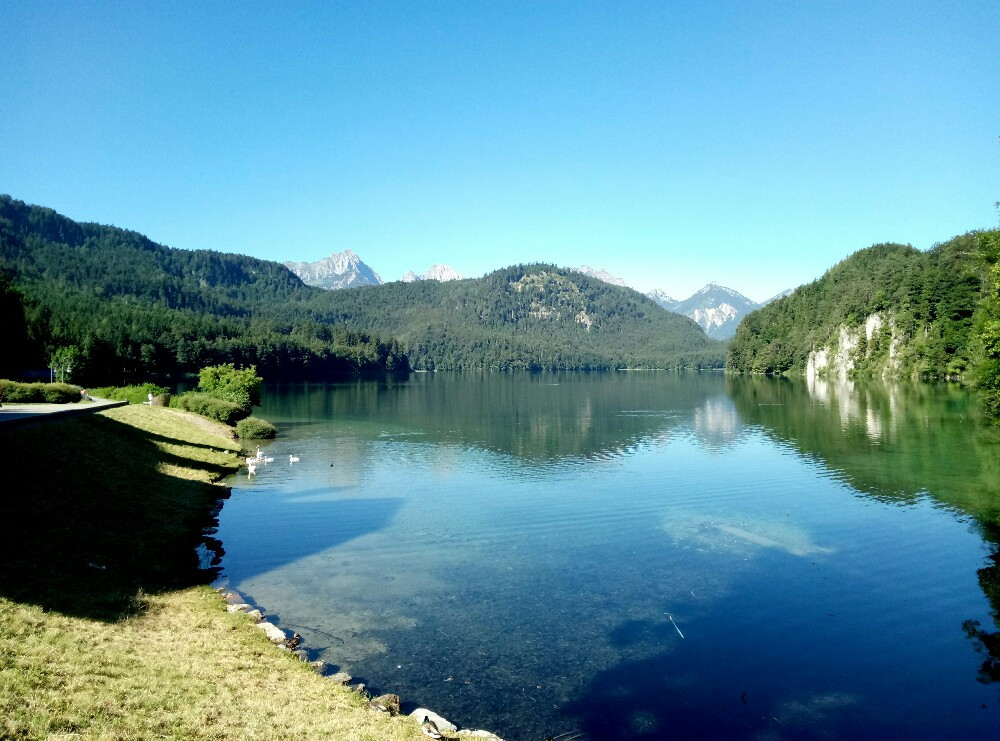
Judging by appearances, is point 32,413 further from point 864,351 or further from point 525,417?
point 864,351

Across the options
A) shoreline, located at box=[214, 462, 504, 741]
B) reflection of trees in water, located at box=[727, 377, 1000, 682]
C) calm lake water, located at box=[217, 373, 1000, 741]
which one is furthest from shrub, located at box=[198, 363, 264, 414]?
reflection of trees in water, located at box=[727, 377, 1000, 682]

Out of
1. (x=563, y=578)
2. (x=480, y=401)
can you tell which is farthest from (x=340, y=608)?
(x=480, y=401)

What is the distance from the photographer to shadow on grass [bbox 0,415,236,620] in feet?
61.5

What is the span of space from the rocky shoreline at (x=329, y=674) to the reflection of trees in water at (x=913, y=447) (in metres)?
15.2

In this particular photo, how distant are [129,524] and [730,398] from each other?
121 m

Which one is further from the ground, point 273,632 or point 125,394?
point 125,394

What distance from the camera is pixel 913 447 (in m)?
57.8

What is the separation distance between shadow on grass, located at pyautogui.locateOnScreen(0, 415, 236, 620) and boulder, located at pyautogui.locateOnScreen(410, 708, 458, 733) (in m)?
9.20

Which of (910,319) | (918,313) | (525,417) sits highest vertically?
(918,313)

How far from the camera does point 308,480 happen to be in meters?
46.5

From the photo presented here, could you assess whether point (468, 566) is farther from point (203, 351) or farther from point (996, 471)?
point (203, 351)

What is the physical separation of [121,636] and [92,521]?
12.0 meters

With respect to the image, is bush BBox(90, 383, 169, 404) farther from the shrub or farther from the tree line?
the tree line

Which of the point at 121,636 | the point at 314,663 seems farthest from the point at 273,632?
the point at 121,636
